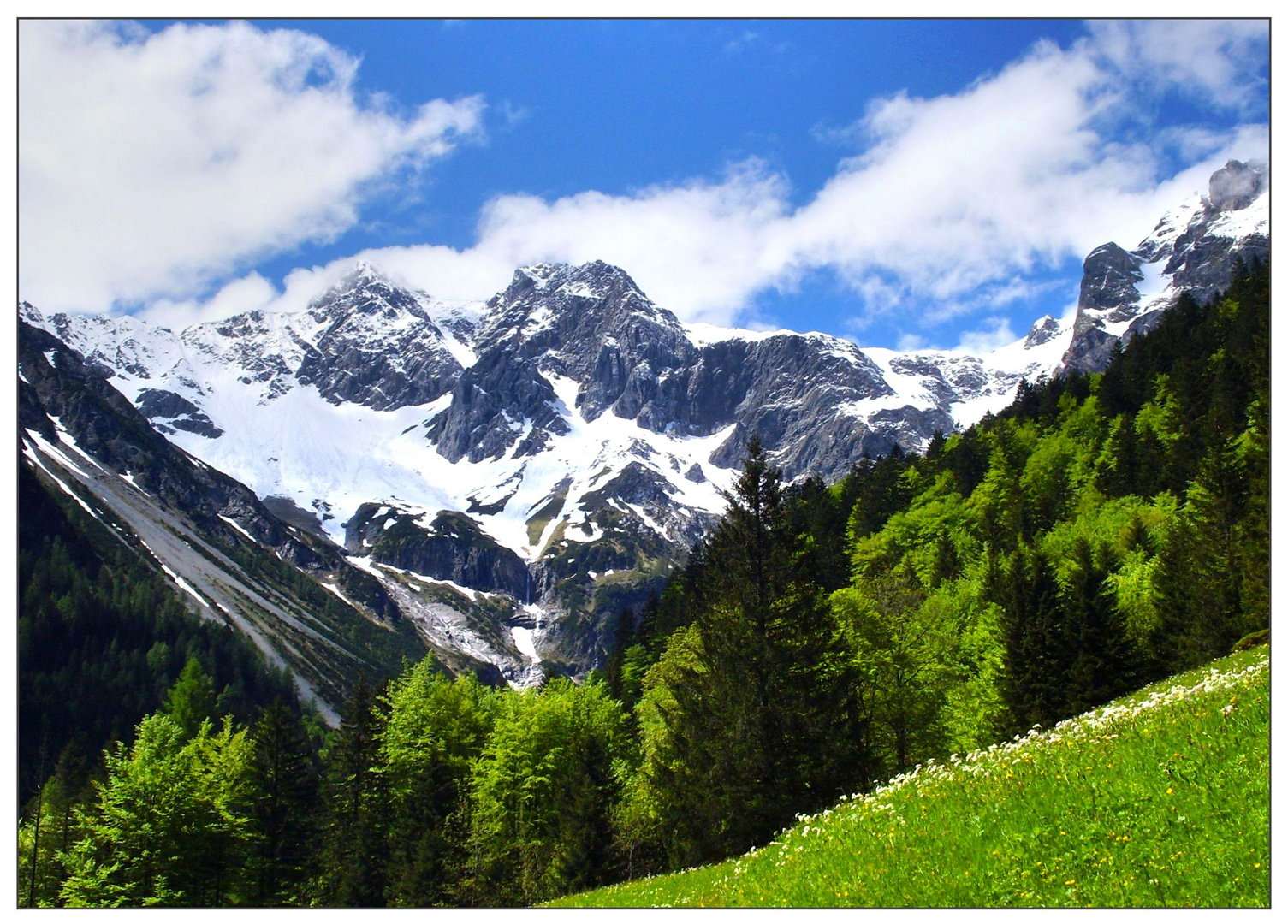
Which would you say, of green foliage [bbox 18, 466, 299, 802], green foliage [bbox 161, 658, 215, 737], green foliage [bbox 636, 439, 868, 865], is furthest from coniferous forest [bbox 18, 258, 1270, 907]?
green foliage [bbox 18, 466, 299, 802]

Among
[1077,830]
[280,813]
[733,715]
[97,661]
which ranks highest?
[97,661]

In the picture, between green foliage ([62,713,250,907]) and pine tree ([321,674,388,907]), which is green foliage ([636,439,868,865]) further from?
green foliage ([62,713,250,907])

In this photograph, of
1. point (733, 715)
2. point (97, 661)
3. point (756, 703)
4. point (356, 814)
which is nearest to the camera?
point (756, 703)

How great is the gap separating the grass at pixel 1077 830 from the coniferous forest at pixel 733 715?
8360mm

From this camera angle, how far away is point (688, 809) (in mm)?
26578

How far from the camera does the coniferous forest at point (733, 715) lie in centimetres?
A: 2609

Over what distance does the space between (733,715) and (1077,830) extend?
15545mm

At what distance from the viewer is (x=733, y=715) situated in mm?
25500

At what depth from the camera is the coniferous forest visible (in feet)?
85.6

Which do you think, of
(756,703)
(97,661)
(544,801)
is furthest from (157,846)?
(97,661)

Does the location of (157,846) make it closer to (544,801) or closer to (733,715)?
(544,801)

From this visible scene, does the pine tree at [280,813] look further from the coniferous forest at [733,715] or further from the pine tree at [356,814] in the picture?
the pine tree at [356,814]

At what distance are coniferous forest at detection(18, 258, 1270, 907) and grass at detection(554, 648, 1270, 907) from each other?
8360mm
